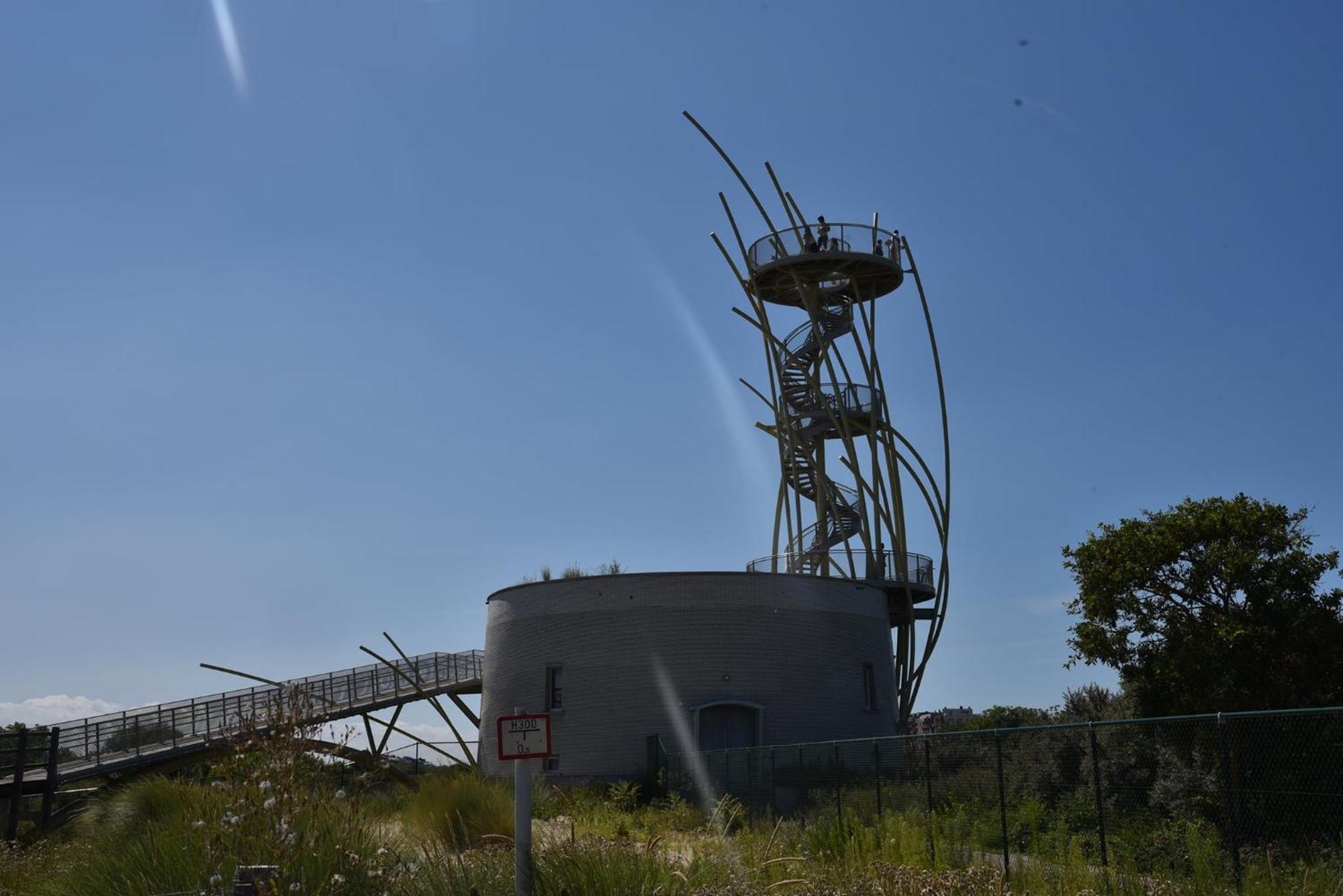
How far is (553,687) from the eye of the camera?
102 feet

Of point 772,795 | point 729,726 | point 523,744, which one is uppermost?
point 523,744

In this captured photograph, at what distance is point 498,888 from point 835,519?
2630cm

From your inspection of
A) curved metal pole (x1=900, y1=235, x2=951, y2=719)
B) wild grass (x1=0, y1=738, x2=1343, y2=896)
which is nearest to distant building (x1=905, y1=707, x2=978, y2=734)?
curved metal pole (x1=900, y1=235, x2=951, y2=719)

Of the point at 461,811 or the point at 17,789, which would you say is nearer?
the point at 461,811

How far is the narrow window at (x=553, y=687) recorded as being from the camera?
101ft

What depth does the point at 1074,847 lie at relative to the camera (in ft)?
35.6

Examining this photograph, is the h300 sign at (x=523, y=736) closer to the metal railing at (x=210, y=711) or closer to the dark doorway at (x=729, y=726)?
the metal railing at (x=210, y=711)

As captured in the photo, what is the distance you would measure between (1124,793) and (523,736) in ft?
28.0

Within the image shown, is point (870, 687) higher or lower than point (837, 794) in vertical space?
higher

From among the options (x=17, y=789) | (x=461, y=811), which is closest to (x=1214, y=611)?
(x=461, y=811)

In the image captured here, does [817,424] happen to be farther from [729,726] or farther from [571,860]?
[571,860]

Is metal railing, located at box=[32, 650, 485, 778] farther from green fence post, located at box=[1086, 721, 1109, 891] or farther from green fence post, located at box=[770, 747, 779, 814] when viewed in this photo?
green fence post, located at box=[1086, 721, 1109, 891]

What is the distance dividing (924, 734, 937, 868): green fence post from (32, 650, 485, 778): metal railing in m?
12.1

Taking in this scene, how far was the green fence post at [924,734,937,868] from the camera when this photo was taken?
1302 centimetres
